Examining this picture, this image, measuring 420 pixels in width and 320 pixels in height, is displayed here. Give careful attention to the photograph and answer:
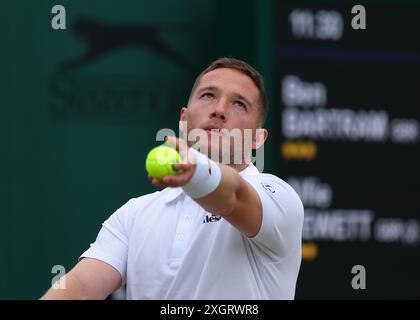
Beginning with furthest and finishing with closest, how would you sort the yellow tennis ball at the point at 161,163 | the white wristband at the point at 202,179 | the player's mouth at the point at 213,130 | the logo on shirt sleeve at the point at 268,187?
the player's mouth at the point at 213,130, the logo on shirt sleeve at the point at 268,187, the white wristband at the point at 202,179, the yellow tennis ball at the point at 161,163

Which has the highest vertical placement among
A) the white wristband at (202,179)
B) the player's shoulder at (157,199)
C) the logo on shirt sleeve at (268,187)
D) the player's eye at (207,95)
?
the player's eye at (207,95)

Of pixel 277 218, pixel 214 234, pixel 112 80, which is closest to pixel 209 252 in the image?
pixel 214 234

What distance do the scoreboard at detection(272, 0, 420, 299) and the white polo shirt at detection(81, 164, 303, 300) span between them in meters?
2.84

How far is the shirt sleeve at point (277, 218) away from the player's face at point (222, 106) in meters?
0.24

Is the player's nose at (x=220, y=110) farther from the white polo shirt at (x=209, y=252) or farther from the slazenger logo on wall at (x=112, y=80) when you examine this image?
the slazenger logo on wall at (x=112, y=80)

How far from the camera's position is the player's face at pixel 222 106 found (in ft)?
14.0

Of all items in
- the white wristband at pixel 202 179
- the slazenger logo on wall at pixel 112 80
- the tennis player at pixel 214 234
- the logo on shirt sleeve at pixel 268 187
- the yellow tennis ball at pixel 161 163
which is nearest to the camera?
the yellow tennis ball at pixel 161 163

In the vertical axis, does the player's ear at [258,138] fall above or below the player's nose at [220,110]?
below

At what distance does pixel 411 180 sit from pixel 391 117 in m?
0.46

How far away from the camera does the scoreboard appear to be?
711 centimetres

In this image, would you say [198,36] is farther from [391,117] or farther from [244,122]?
[244,122]

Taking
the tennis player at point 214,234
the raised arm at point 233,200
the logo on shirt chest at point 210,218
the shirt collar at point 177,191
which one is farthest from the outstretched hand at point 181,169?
the shirt collar at point 177,191

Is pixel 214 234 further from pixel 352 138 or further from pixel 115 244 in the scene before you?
pixel 352 138

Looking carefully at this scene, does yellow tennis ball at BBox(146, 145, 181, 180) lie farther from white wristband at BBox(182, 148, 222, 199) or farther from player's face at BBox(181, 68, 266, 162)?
player's face at BBox(181, 68, 266, 162)
